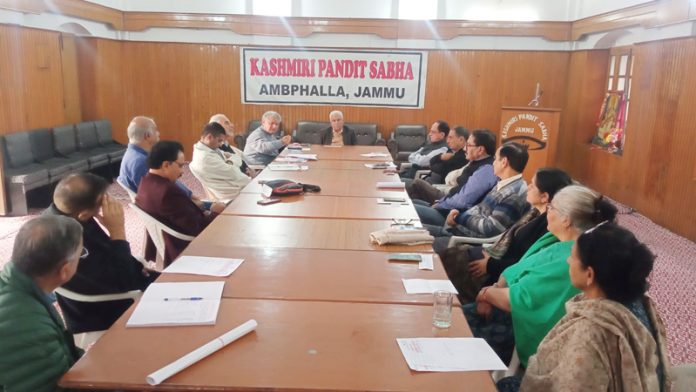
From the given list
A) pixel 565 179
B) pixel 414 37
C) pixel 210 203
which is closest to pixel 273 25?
pixel 414 37

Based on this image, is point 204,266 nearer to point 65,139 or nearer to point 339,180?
point 339,180

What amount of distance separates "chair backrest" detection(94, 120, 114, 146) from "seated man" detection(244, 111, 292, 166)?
9.21 ft

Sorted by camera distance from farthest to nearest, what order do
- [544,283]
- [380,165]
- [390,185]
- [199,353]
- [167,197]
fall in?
[380,165]
[390,185]
[167,197]
[544,283]
[199,353]

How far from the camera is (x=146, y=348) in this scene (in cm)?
162

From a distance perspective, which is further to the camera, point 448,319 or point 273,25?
point 273,25

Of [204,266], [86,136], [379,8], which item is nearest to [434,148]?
[379,8]

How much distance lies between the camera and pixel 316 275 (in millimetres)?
2275

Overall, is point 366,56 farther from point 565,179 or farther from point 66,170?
point 565,179

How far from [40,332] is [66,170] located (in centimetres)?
524

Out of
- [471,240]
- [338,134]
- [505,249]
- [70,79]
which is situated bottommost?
[471,240]

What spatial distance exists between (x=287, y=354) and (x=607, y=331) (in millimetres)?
909

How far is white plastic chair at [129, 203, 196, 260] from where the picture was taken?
3.14 m

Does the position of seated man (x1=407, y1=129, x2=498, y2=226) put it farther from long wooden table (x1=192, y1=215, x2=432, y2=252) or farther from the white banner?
the white banner

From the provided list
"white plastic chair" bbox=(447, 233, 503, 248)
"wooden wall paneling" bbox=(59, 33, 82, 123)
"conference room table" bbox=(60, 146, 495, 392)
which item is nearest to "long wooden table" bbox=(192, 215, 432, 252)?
"conference room table" bbox=(60, 146, 495, 392)
